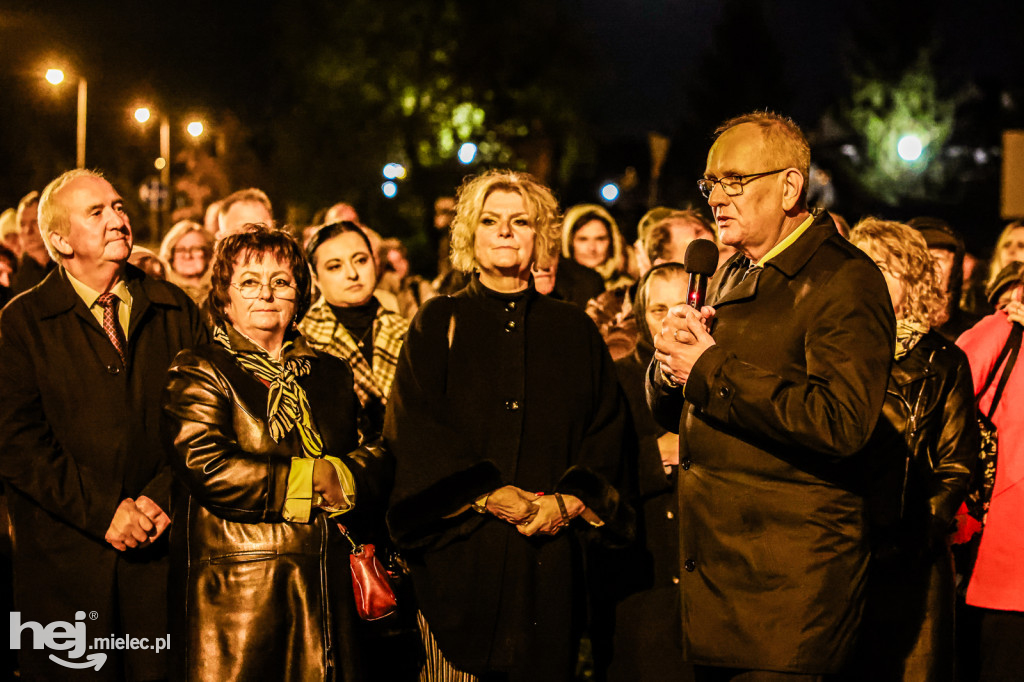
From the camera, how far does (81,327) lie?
4633mm

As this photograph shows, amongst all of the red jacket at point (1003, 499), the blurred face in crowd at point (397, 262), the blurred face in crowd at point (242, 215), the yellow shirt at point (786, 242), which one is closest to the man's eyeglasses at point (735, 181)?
the yellow shirt at point (786, 242)

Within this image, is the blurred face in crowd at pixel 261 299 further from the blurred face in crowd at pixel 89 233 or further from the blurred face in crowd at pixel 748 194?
the blurred face in crowd at pixel 748 194

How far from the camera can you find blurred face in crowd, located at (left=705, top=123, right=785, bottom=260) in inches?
138

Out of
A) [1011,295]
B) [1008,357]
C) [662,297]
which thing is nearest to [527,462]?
[662,297]

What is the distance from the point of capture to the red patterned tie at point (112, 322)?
4.67 metres

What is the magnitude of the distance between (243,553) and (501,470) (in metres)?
1.08

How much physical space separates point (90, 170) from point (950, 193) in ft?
134

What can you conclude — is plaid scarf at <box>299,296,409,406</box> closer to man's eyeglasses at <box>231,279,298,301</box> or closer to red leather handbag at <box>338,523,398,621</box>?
man's eyeglasses at <box>231,279,298,301</box>

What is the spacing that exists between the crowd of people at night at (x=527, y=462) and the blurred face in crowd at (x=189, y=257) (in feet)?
8.21

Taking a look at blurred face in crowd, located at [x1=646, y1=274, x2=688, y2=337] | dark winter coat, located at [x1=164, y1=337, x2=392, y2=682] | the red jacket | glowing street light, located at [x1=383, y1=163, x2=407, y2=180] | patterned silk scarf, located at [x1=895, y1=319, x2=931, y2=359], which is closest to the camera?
dark winter coat, located at [x1=164, y1=337, x2=392, y2=682]

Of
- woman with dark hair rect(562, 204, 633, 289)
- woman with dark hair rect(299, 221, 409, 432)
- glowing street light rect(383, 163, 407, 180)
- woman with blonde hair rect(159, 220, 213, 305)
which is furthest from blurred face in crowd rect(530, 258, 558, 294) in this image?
glowing street light rect(383, 163, 407, 180)

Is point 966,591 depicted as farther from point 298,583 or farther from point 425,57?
point 425,57

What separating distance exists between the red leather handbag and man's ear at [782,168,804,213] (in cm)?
208

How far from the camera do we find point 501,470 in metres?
4.43
